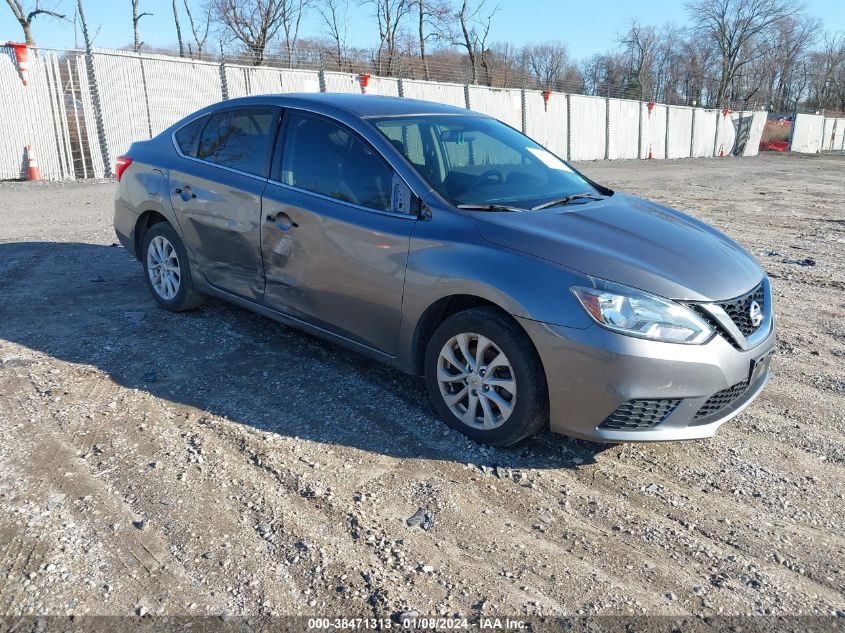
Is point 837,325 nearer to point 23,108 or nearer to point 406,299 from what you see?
point 406,299

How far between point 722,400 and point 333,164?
258 cm

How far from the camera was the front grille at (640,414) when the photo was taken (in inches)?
127

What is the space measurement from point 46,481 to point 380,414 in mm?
1712

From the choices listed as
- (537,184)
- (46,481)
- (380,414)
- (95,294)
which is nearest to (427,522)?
(380,414)

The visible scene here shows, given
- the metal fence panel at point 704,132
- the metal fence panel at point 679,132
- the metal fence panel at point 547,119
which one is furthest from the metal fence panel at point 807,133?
the metal fence panel at point 547,119

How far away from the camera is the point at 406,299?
3.80 meters

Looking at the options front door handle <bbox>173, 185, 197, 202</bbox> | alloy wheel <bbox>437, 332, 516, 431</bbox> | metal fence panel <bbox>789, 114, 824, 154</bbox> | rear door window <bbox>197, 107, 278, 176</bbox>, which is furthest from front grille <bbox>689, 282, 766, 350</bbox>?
metal fence panel <bbox>789, 114, 824, 154</bbox>

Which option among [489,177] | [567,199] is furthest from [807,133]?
[489,177]

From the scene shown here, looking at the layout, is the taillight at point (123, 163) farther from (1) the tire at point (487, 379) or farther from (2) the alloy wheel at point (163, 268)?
(1) the tire at point (487, 379)

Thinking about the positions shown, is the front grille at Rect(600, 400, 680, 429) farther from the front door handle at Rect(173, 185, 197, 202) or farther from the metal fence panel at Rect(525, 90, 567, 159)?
the metal fence panel at Rect(525, 90, 567, 159)

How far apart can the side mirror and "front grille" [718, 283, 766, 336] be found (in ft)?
5.46

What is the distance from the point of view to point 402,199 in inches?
153

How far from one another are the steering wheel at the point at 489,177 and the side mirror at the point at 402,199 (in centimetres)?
41

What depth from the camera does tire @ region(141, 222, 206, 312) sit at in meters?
5.36
